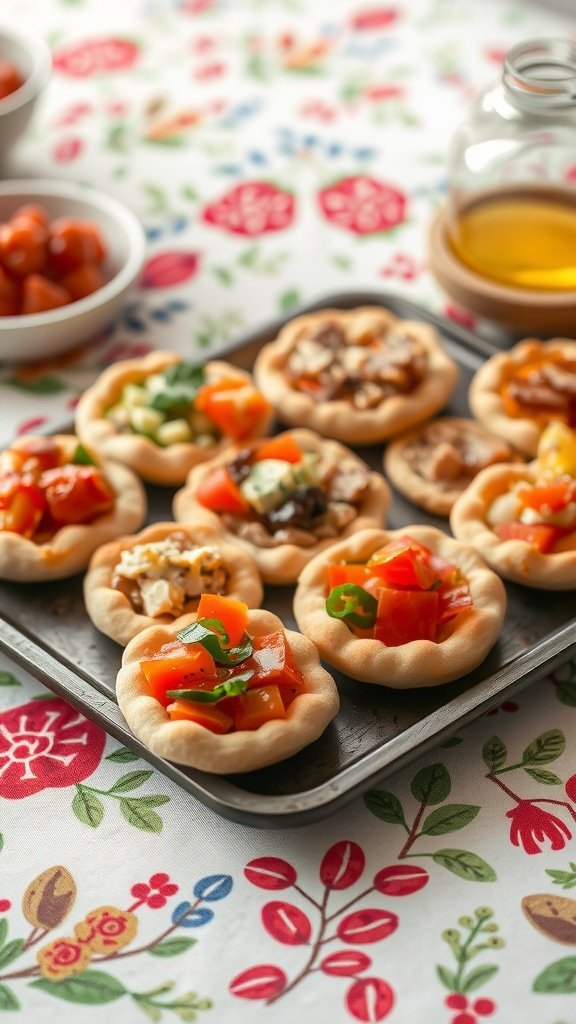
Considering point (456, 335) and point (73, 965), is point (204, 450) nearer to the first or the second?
point (456, 335)

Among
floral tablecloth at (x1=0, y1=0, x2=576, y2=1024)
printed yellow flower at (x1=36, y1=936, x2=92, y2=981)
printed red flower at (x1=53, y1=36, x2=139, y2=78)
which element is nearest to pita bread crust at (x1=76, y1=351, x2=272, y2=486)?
floral tablecloth at (x1=0, y1=0, x2=576, y2=1024)

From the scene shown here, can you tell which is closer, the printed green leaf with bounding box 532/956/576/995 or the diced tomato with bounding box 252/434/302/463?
the printed green leaf with bounding box 532/956/576/995

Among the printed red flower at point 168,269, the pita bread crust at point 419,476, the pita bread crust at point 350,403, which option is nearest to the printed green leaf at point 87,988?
the pita bread crust at point 419,476

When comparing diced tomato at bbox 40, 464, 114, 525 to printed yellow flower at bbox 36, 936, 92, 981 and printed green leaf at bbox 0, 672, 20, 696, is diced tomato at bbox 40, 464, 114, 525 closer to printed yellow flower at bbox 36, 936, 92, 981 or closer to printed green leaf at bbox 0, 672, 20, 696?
printed green leaf at bbox 0, 672, 20, 696

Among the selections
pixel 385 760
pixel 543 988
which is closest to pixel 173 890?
pixel 385 760

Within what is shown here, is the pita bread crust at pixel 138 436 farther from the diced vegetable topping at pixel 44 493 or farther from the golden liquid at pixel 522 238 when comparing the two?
the golden liquid at pixel 522 238

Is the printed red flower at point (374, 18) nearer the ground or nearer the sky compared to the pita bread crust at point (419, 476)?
nearer the sky
